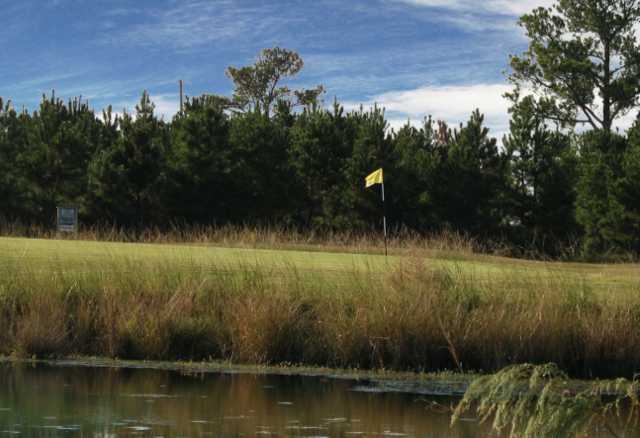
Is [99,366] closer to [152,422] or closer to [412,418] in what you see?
[152,422]

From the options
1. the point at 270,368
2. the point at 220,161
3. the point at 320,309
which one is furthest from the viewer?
the point at 220,161

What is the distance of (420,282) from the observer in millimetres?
14242

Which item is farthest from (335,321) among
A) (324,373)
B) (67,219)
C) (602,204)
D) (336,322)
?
(602,204)

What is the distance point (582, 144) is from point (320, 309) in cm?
3639

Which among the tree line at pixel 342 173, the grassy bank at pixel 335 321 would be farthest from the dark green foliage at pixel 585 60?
the grassy bank at pixel 335 321

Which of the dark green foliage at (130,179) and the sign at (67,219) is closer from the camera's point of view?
the sign at (67,219)

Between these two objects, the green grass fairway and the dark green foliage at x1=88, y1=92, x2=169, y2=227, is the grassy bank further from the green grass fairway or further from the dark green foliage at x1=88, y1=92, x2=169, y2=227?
the dark green foliage at x1=88, y1=92, x2=169, y2=227

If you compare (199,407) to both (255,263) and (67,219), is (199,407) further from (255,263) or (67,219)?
(67,219)

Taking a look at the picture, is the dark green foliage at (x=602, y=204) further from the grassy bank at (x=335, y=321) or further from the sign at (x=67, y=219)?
the grassy bank at (x=335, y=321)

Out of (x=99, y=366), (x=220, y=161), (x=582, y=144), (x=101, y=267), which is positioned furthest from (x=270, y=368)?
(x=582, y=144)

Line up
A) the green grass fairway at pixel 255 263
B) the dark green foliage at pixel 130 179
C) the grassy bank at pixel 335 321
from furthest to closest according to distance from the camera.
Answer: the dark green foliage at pixel 130 179 → the green grass fairway at pixel 255 263 → the grassy bank at pixel 335 321

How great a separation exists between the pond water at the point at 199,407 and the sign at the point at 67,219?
2697 cm

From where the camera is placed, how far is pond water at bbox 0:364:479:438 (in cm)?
975

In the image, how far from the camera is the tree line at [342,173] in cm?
4428
